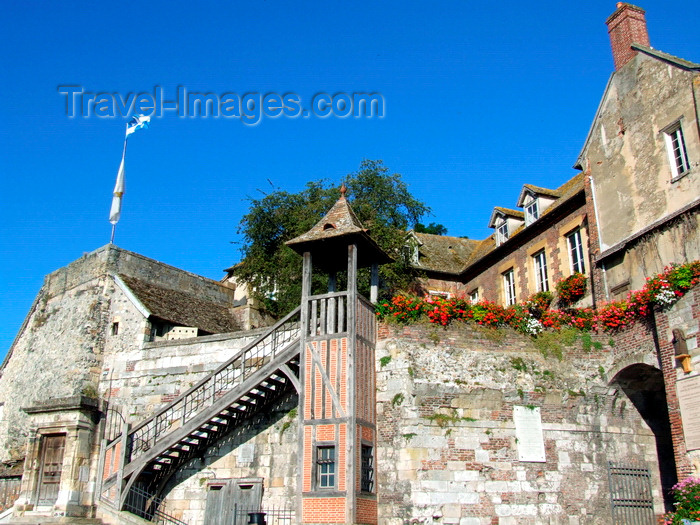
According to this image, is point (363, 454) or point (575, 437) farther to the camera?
point (575, 437)

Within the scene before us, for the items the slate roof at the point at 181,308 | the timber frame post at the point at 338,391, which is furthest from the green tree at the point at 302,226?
the timber frame post at the point at 338,391

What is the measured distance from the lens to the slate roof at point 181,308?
20594mm

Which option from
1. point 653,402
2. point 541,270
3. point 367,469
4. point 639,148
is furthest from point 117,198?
point 653,402

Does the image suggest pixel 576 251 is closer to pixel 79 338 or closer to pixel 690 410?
pixel 690 410

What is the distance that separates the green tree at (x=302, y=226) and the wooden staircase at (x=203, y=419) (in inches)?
224

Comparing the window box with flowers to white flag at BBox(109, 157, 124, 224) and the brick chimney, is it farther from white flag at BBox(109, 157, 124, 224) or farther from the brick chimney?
white flag at BBox(109, 157, 124, 224)

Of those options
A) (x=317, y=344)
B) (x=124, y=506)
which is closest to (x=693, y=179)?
(x=317, y=344)

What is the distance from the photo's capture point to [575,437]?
51.1 ft

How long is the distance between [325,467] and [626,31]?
606 inches

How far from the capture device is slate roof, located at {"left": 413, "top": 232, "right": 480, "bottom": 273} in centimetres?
2786

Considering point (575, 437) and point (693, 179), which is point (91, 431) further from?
point (693, 179)

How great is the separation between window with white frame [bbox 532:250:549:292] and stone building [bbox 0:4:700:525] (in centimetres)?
227

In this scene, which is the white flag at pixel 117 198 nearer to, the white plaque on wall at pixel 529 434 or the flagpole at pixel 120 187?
the flagpole at pixel 120 187

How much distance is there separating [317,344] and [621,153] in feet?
34.3
